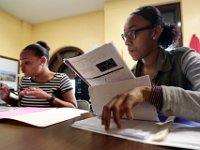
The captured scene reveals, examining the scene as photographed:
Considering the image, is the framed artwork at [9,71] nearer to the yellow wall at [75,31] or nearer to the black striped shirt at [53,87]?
the yellow wall at [75,31]

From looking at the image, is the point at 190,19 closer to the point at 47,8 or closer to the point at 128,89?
the point at 47,8

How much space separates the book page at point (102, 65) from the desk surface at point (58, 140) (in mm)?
189

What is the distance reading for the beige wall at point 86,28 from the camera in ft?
8.32

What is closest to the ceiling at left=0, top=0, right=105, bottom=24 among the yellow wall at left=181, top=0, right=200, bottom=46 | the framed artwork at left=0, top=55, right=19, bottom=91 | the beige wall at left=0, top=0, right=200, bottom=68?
the beige wall at left=0, top=0, right=200, bottom=68

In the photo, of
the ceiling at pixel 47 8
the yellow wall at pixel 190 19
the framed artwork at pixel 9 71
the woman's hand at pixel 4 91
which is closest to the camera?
the woman's hand at pixel 4 91

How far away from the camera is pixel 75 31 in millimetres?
3510

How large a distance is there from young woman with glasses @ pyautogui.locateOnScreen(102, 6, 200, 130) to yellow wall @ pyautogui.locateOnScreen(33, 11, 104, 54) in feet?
7.48

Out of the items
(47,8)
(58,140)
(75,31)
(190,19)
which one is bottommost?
(58,140)

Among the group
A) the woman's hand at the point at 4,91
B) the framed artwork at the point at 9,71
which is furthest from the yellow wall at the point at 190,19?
the framed artwork at the point at 9,71

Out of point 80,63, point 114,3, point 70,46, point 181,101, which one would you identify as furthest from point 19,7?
point 181,101

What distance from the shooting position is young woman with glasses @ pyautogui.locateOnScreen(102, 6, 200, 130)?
475 millimetres

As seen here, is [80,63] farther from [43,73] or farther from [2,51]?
[2,51]

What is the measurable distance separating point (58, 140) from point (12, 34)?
3.57 m

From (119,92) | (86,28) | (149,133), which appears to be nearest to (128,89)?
(119,92)
